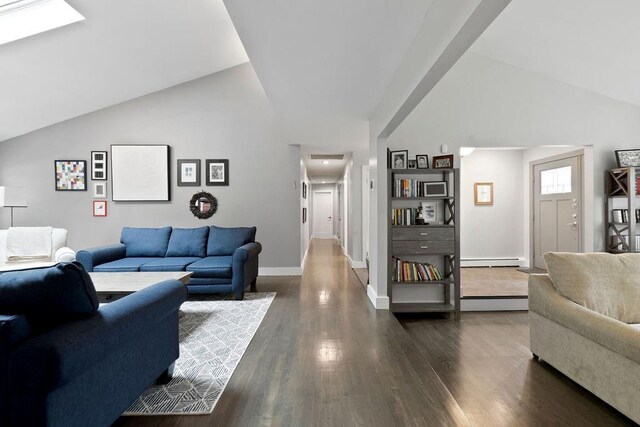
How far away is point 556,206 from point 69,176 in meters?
8.19

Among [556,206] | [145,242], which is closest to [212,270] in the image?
[145,242]

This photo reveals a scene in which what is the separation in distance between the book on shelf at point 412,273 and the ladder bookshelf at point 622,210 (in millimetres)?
2280

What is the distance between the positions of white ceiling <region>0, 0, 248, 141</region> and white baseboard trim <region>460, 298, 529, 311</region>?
4623 millimetres

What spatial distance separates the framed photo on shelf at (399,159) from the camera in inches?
151

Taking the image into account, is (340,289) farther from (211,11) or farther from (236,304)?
(211,11)

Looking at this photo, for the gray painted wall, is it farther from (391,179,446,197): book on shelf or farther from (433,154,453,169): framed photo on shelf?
(433,154,453,169): framed photo on shelf

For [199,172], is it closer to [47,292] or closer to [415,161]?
[415,161]

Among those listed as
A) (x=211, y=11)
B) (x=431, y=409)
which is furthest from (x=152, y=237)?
(x=431, y=409)

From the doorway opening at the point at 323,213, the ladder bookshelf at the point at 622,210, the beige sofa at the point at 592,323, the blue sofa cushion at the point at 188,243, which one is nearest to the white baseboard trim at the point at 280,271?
the blue sofa cushion at the point at 188,243

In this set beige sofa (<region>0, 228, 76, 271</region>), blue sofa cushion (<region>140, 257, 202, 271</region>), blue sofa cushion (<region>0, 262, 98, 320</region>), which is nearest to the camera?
blue sofa cushion (<region>0, 262, 98, 320</region>)

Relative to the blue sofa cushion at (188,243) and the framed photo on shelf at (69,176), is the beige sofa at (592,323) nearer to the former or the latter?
the blue sofa cushion at (188,243)

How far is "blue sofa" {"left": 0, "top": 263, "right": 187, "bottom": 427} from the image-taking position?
1.06 m

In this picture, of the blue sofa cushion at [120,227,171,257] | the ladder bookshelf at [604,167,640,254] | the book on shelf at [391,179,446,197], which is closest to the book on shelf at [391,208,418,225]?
the book on shelf at [391,179,446,197]

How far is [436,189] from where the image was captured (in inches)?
147
